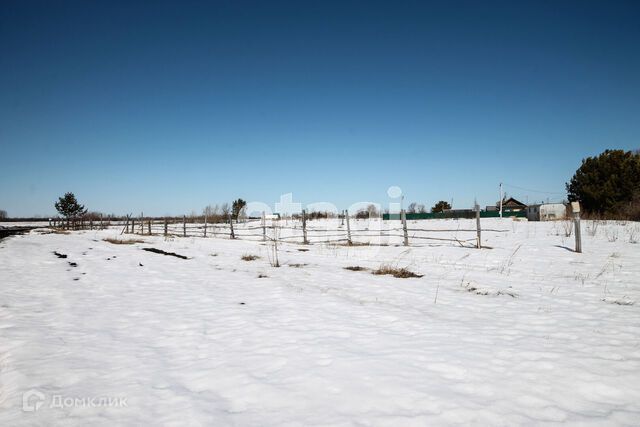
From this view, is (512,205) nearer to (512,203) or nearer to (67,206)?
(512,203)

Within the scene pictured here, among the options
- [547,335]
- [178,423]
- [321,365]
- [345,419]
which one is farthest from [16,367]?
[547,335]

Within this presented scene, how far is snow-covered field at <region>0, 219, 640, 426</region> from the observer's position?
1.81 metres

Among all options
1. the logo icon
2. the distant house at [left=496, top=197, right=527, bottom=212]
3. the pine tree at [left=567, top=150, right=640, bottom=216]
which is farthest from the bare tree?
the logo icon

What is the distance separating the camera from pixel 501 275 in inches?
255

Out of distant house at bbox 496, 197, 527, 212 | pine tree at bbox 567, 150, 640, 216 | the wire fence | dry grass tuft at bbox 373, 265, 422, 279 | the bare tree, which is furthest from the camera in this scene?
distant house at bbox 496, 197, 527, 212

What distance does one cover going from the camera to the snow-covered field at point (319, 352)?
5.95 feet

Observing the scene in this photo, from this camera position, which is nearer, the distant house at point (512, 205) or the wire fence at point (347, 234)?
the wire fence at point (347, 234)

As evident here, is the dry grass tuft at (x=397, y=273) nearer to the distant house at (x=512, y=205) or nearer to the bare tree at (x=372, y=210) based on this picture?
the bare tree at (x=372, y=210)

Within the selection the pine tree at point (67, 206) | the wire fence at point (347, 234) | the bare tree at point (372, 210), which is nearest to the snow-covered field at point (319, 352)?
the wire fence at point (347, 234)

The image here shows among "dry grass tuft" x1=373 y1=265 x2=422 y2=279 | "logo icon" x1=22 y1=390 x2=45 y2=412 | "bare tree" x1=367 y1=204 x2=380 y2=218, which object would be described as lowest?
"dry grass tuft" x1=373 y1=265 x2=422 y2=279

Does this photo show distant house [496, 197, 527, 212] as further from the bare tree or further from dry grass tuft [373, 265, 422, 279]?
dry grass tuft [373, 265, 422, 279]

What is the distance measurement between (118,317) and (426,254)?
28.3 feet

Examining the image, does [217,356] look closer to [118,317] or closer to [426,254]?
[118,317]

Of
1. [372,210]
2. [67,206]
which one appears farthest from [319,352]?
[67,206]
